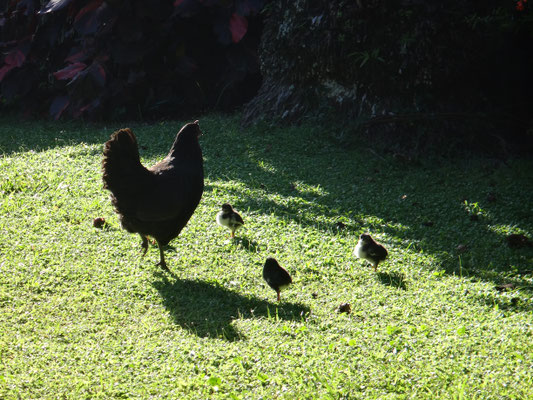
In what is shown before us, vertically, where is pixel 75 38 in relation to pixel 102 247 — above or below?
above

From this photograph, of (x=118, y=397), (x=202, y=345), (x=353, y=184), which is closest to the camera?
(x=118, y=397)

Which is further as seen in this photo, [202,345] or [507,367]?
[202,345]

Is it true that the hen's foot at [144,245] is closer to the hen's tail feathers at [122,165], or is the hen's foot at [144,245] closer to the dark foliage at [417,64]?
the hen's tail feathers at [122,165]

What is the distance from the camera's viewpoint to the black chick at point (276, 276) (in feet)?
13.5

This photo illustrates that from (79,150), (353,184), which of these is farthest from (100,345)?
(79,150)

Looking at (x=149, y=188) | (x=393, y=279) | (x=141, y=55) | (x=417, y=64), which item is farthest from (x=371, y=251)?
(x=141, y=55)

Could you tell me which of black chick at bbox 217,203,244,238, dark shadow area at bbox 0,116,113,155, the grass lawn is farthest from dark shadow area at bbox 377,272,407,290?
dark shadow area at bbox 0,116,113,155

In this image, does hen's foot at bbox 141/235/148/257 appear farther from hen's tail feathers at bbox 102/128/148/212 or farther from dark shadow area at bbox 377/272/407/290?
dark shadow area at bbox 377/272/407/290

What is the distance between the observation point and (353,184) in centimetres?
614

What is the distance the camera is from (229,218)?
505 cm

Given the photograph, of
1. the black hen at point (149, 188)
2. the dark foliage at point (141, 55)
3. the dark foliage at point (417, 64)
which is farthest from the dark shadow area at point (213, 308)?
the dark foliage at point (141, 55)

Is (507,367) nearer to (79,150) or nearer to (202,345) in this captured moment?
(202,345)

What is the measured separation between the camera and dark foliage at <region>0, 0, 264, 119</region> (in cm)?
819

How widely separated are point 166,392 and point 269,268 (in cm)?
119
